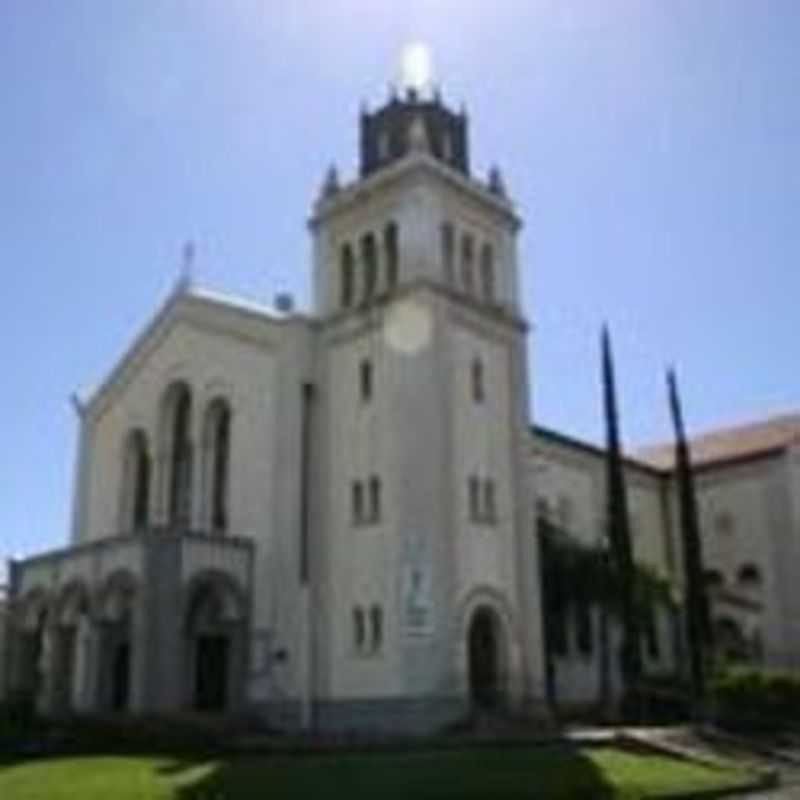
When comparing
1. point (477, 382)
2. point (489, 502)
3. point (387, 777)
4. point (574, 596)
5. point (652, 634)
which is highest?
point (477, 382)

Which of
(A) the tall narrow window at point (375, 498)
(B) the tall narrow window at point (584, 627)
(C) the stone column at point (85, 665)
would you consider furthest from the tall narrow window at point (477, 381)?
→ (C) the stone column at point (85, 665)

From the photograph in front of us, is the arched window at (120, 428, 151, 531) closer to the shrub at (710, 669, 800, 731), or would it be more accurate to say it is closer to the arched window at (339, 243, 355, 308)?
the arched window at (339, 243, 355, 308)

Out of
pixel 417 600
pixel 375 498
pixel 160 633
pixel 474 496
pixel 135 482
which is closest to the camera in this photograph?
pixel 417 600

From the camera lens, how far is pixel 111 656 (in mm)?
38250

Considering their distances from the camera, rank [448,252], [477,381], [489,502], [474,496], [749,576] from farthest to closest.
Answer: [749,576] < [448,252] < [477,381] < [489,502] < [474,496]

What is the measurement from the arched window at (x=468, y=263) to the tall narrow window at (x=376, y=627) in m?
10.5

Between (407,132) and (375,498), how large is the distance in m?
12.1

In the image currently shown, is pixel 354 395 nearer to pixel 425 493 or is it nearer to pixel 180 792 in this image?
pixel 425 493

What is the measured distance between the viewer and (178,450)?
42844mm

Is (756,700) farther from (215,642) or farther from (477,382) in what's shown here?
(215,642)

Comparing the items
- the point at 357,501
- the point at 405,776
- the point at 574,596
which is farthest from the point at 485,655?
the point at 405,776

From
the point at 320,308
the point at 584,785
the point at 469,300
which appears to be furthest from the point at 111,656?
the point at 584,785

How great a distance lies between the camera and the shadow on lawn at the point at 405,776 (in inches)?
857

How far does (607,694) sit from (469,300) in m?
13.8
